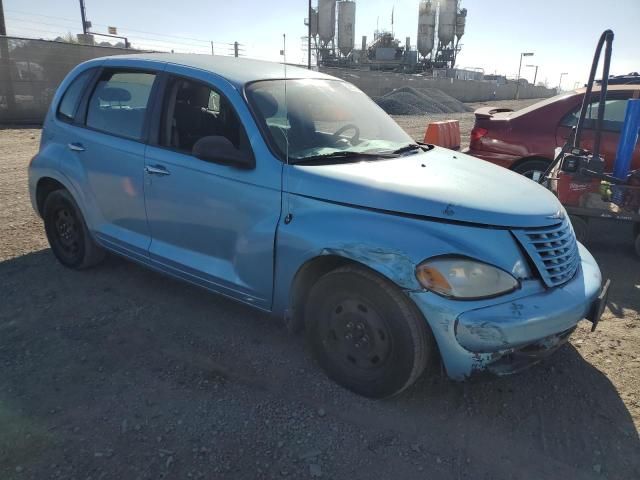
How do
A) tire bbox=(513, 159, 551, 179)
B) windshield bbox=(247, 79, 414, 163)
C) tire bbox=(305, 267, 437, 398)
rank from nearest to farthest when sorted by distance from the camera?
1. tire bbox=(305, 267, 437, 398)
2. windshield bbox=(247, 79, 414, 163)
3. tire bbox=(513, 159, 551, 179)

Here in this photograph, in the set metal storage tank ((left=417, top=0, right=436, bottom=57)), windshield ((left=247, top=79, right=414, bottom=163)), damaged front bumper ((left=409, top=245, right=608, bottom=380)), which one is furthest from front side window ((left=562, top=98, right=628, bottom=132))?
metal storage tank ((left=417, top=0, right=436, bottom=57))

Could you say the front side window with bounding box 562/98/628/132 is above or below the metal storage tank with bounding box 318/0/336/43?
below

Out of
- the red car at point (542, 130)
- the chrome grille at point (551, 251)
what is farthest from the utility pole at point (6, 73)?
the chrome grille at point (551, 251)

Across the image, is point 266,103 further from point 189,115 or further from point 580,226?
point 580,226

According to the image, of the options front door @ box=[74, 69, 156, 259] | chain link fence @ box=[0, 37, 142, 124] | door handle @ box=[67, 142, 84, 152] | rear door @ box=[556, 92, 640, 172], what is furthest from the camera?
chain link fence @ box=[0, 37, 142, 124]

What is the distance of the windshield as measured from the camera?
3.10 metres

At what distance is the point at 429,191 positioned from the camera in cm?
264

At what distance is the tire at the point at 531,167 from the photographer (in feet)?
20.5

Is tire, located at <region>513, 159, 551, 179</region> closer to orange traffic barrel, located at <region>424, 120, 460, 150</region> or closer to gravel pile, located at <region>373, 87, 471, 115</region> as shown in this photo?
orange traffic barrel, located at <region>424, 120, 460, 150</region>

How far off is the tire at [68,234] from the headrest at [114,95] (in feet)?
2.90

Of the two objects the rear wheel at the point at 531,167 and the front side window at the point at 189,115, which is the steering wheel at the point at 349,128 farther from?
the rear wheel at the point at 531,167

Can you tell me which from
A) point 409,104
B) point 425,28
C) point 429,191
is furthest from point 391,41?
point 429,191

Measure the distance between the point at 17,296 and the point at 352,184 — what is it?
9.68ft

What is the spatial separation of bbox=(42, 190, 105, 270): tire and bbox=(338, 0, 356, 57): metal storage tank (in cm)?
6167
